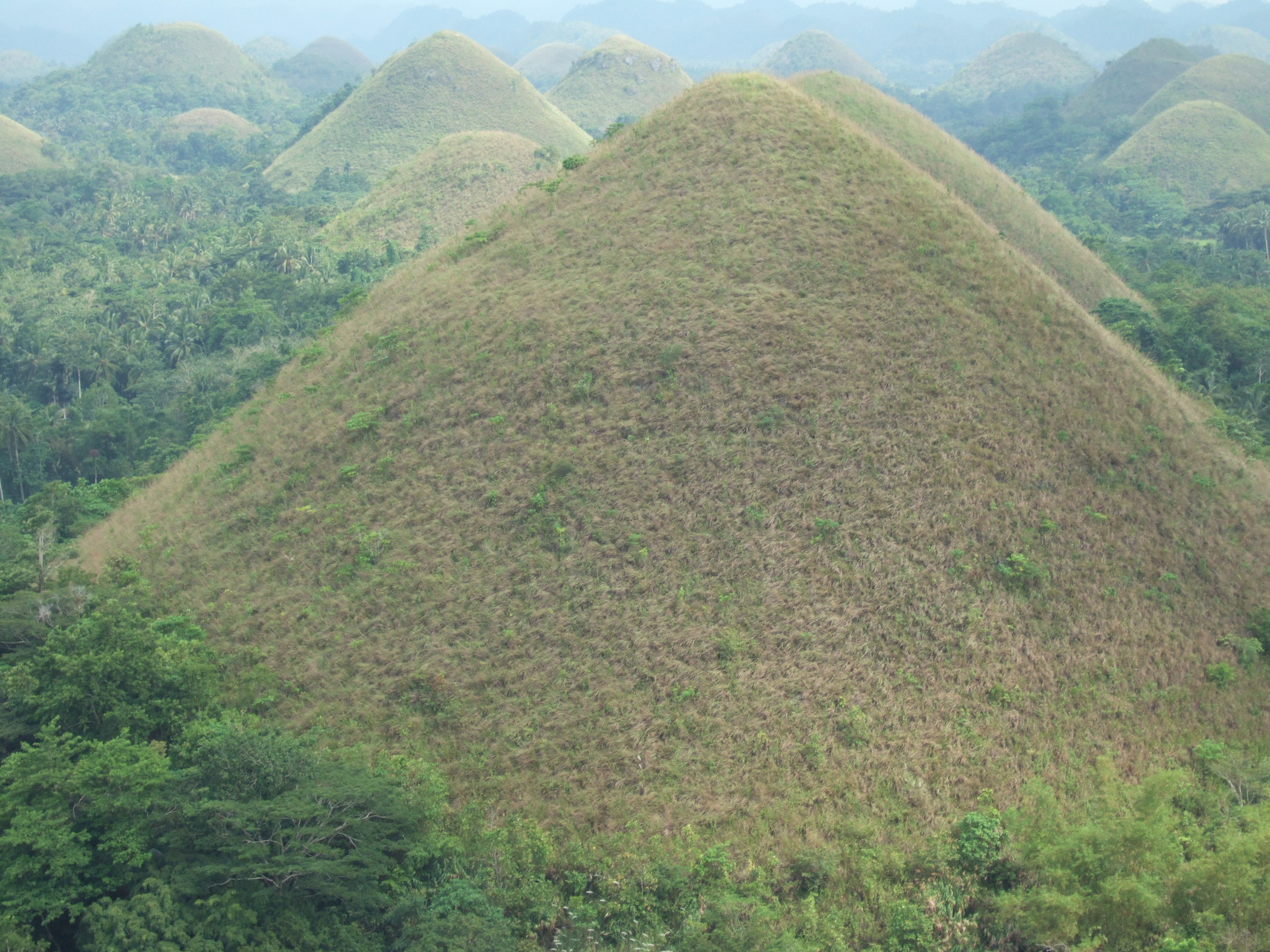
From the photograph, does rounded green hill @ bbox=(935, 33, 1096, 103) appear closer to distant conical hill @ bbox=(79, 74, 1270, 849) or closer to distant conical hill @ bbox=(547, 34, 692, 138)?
distant conical hill @ bbox=(547, 34, 692, 138)

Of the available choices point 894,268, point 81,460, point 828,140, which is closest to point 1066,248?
point 828,140

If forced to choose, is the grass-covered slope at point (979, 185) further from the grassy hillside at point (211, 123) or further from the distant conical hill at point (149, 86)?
the distant conical hill at point (149, 86)

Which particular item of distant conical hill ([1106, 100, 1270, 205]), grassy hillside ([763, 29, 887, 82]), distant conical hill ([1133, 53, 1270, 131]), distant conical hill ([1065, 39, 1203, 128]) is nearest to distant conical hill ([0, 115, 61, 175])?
distant conical hill ([1106, 100, 1270, 205])

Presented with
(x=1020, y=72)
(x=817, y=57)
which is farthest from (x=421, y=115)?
(x=1020, y=72)

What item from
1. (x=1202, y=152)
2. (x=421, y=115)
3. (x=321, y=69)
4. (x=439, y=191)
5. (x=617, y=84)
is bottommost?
(x=321, y=69)

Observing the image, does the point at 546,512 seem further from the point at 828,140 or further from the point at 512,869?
the point at 828,140

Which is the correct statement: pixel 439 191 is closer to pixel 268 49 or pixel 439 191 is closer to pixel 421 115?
pixel 421 115
